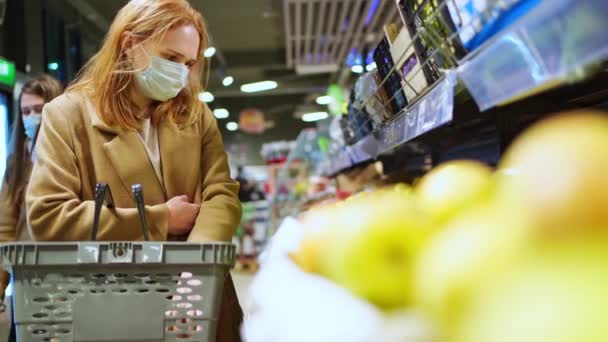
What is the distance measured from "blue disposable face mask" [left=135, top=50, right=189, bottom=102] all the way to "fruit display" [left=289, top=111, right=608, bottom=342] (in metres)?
0.96

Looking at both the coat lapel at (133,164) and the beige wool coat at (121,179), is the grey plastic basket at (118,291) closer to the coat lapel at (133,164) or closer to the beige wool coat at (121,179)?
the beige wool coat at (121,179)

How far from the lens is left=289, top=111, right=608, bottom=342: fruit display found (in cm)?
43

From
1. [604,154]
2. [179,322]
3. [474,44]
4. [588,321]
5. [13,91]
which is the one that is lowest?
[179,322]

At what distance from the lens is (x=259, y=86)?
1131cm

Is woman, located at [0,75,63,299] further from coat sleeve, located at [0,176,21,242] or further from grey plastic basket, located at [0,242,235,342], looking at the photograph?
grey plastic basket, located at [0,242,235,342]

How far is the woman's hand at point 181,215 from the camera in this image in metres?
1.43

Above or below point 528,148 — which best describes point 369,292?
below

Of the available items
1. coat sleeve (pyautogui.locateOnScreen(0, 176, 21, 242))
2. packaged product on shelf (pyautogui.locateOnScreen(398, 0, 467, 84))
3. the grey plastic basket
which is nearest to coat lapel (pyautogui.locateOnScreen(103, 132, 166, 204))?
the grey plastic basket

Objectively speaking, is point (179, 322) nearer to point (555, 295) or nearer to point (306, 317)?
point (306, 317)

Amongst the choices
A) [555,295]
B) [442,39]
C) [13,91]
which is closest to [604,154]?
[555,295]

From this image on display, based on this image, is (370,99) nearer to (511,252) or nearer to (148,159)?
(148,159)

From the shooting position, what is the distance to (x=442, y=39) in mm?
989

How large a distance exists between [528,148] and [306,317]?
0.31m

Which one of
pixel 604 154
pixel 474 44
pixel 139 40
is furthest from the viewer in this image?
pixel 139 40
